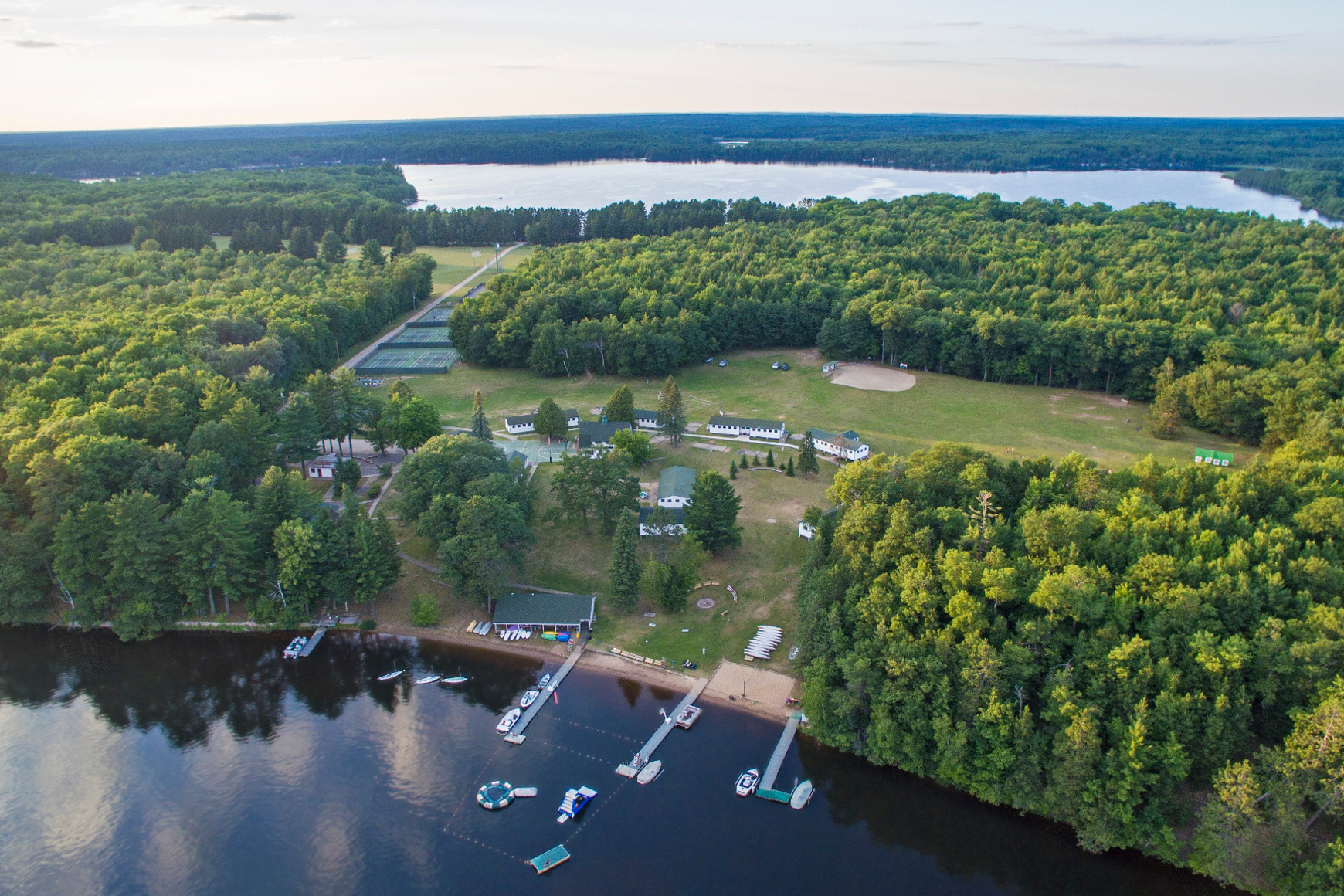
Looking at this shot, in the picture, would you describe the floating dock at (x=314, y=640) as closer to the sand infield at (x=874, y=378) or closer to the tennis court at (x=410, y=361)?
the tennis court at (x=410, y=361)

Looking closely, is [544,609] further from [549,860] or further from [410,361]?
[410,361]

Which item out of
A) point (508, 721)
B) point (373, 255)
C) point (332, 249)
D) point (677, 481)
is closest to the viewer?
point (508, 721)

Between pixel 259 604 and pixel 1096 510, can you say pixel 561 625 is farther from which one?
pixel 1096 510

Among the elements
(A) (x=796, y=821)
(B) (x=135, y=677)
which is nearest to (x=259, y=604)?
(B) (x=135, y=677)

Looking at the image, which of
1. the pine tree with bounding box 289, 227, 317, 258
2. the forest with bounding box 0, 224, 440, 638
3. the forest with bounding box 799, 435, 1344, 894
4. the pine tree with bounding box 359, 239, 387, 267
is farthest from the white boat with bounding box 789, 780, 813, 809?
the pine tree with bounding box 289, 227, 317, 258

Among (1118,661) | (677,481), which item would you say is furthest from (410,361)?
(1118,661)

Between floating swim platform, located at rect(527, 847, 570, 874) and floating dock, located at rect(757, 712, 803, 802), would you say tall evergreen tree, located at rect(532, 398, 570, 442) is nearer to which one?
floating dock, located at rect(757, 712, 803, 802)

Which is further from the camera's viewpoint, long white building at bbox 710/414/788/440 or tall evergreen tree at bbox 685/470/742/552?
long white building at bbox 710/414/788/440
